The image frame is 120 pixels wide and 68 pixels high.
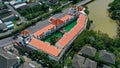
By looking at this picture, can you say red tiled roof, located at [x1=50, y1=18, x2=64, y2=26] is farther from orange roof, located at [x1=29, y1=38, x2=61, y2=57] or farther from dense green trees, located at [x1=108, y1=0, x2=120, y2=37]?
dense green trees, located at [x1=108, y1=0, x2=120, y2=37]

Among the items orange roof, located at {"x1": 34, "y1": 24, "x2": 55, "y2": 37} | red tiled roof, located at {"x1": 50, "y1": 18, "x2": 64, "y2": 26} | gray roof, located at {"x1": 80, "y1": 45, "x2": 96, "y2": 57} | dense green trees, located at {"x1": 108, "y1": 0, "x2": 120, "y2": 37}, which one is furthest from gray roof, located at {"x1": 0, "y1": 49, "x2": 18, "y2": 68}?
dense green trees, located at {"x1": 108, "y1": 0, "x2": 120, "y2": 37}

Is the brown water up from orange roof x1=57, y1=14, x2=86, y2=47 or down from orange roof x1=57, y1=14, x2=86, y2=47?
down

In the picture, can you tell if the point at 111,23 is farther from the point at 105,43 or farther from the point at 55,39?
the point at 55,39

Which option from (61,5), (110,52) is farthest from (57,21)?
(110,52)

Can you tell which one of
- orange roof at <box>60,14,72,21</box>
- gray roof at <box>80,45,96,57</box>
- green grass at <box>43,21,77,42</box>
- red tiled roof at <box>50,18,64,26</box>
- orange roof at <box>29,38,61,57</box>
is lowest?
green grass at <box>43,21,77,42</box>

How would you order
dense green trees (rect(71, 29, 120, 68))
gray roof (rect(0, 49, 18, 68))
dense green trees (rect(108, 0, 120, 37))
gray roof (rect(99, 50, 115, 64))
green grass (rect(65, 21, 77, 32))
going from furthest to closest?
dense green trees (rect(108, 0, 120, 37)), green grass (rect(65, 21, 77, 32)), dense green trees (rect(71, 29, 120, 68)), gray roof (rect(99, 50, 115, 64)), gray roof (rect(0, 49, 18, 68))

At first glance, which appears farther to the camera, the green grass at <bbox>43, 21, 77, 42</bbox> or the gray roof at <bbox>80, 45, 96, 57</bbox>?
the green grass at <bbox>43, 21, 77, 42</bbox>

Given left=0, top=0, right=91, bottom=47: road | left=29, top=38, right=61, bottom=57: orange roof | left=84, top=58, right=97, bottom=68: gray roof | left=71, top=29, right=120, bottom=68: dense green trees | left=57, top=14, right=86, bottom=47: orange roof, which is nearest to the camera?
left=84, top=58, right=97, bottom=68: gray roof

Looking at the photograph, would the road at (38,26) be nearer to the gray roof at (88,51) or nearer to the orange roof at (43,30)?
the orange roof at (43,30)
